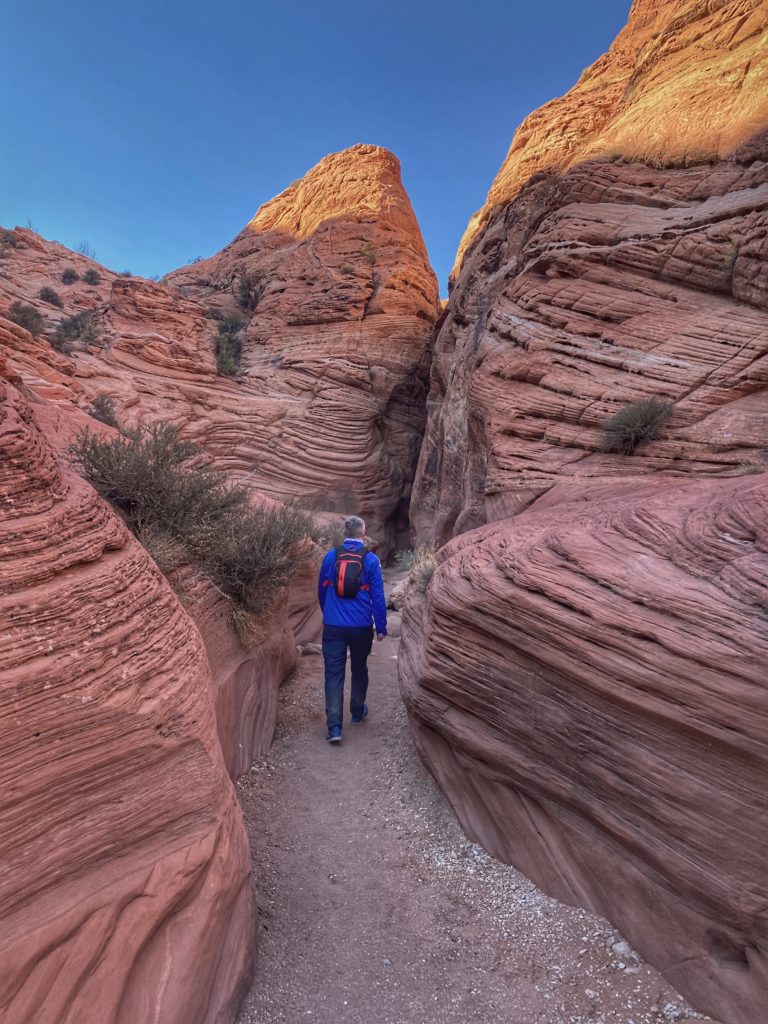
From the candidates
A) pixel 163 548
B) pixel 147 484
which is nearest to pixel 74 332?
pixel 147 484

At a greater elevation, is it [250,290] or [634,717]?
[250,290]

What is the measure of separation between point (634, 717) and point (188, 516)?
4.28m

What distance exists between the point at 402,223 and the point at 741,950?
961 inches

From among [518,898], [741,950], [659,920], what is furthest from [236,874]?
[741,950]

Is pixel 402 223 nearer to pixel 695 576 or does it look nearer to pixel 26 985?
pixel 695 576

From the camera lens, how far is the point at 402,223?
22.1m

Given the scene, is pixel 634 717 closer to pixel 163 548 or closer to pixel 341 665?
pixel 341 665

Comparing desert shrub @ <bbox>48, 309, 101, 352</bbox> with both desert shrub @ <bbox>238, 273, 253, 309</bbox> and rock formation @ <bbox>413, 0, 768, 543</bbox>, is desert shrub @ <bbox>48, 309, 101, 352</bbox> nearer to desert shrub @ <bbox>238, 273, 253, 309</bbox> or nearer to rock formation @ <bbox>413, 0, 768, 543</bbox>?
desert shrub @ <bbox>238, 273, 253, 309</bbox>

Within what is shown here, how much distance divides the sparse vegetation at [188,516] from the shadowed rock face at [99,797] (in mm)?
1592

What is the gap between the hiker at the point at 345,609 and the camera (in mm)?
5688

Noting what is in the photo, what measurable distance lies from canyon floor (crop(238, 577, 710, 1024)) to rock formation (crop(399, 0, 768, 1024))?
0.21 m

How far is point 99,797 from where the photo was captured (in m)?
2.50

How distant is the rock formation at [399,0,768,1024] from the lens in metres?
2.65

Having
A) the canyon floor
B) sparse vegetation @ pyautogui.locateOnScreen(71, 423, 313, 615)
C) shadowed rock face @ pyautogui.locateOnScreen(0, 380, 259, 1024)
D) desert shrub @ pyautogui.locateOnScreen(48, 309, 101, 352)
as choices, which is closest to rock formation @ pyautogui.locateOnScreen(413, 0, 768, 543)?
sparse vegetation @ pyautogui.locateOnScreen(71, 423, 313, 615)
